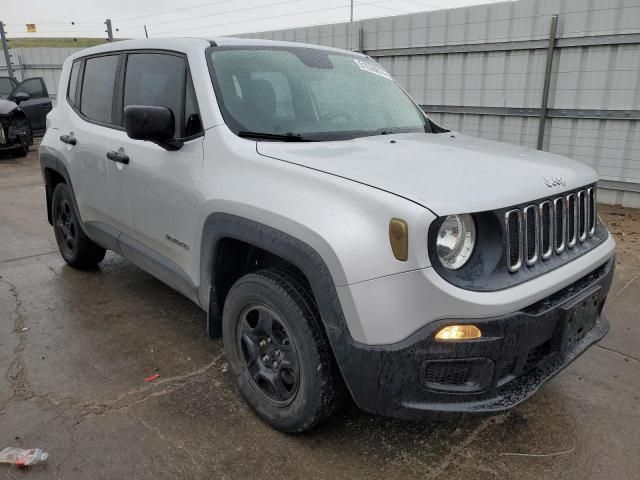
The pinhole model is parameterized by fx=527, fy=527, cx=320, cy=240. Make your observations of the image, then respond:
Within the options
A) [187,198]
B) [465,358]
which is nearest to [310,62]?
[187,198]

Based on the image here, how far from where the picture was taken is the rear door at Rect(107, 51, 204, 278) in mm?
2887

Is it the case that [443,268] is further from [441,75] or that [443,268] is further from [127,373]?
[441,75]

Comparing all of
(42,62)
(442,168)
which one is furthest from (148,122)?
(42,62)

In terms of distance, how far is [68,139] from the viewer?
4.15 m

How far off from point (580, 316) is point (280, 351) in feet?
4.51

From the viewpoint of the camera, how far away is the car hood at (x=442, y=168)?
203 cm

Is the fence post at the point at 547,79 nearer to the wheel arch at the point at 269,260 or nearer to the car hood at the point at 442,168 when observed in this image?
the car hood at the point at 442,168

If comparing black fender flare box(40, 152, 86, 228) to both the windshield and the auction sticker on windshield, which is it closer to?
the windshield

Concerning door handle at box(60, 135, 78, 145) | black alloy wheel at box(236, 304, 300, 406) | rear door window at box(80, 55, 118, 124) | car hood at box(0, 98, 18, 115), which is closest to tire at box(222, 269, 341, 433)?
black alloy wheel at box(236, 304, 300, 406)

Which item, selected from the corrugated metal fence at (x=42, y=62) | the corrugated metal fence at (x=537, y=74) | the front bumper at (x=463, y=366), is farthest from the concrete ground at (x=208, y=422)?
the corrugated metal fence at (x=42, y=62)

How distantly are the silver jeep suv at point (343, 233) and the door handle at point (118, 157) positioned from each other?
2cm

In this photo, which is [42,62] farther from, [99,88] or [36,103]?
[99,88]

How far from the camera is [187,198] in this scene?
2848 mm

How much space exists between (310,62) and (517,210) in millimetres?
1795
